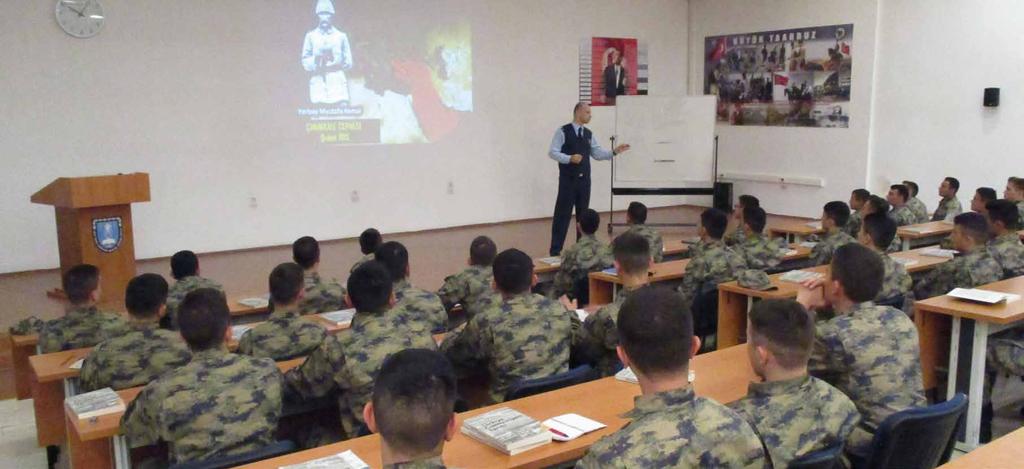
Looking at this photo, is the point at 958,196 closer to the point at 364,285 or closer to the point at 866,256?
the point at 866,256

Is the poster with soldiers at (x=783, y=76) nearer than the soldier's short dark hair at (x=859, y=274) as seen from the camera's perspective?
No

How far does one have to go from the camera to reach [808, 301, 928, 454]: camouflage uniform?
296 cm

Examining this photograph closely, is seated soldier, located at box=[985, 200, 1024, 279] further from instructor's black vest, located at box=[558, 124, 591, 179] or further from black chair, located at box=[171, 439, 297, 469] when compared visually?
black chair, located at box=[171, 439, 297, 469]

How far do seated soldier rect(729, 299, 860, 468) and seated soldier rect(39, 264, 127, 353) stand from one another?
2.94 metres

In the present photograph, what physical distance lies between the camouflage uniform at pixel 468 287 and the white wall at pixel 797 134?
25.0 ft

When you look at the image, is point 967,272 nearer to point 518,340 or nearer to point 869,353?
point 869,353

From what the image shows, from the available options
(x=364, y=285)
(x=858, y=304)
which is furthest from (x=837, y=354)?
(x=364, y=285)

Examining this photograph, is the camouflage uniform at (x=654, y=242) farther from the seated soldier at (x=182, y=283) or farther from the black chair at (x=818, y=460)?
the black chair at (x=818, y=460)

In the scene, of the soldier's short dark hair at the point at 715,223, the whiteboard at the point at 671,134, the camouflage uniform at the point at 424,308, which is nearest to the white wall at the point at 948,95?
the whiteboard at the point at 671,134

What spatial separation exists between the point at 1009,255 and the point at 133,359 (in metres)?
5.22

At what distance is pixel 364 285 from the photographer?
3146mm

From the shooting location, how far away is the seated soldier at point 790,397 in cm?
237

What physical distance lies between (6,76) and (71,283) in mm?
5153

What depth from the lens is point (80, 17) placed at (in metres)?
8.23
